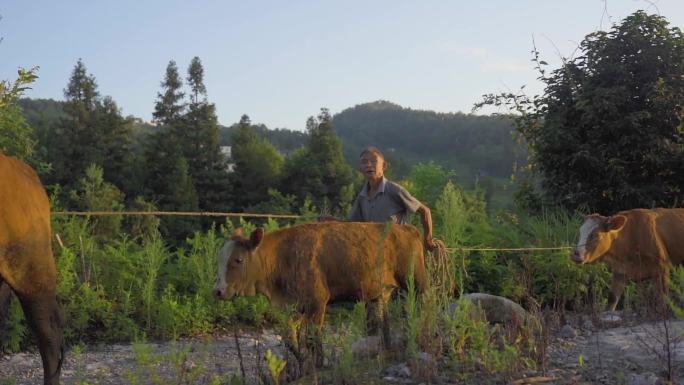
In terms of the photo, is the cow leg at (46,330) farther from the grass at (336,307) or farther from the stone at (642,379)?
the stone at (642,379)

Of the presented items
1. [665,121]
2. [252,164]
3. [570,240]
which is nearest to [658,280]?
[570,240]

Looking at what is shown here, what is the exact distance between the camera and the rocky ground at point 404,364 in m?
4.78

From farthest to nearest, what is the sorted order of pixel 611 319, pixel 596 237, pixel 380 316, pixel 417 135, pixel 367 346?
pixel 417 135 → pixel 596 237 → pixel 611 319 → pixel 380 316 → pixel 367 346

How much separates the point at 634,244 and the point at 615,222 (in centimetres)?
55

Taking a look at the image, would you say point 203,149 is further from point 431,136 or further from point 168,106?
point 431,136

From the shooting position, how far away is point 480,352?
5.13m

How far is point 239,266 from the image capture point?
6.40 metres

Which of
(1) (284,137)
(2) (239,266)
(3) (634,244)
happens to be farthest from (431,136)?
(2) (239,266)

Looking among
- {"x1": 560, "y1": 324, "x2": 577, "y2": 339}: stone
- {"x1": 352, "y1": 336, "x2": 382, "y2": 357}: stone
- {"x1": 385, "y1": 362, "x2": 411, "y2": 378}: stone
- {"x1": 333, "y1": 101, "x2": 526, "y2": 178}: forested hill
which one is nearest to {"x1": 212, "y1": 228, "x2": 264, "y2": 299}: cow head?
{"x1": 352, "y1": 336, "x2": 382, "y2": 357}: stone

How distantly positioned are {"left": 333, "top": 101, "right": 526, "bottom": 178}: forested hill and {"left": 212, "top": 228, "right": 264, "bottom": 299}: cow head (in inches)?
3754

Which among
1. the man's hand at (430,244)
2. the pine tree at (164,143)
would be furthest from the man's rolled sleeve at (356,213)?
the pine tree at (164,143)

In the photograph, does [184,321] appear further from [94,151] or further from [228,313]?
[94,151]

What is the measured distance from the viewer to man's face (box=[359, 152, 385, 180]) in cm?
799

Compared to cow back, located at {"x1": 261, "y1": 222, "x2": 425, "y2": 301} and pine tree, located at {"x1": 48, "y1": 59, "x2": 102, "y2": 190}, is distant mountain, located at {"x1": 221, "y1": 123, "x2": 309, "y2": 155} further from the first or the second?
cow back, located at {"x1": 261, "y1": 222, "x2": 425, "y2": 301}
